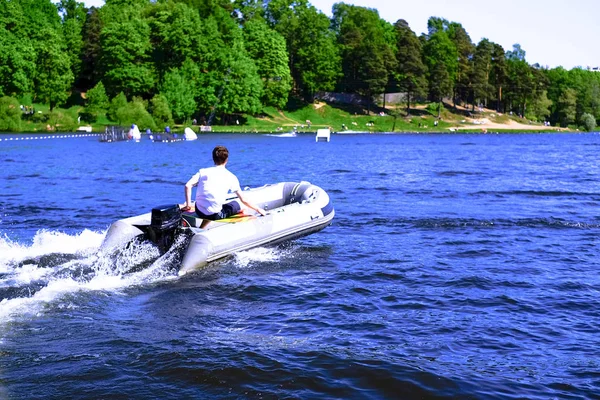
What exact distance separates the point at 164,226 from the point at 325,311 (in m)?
3.34

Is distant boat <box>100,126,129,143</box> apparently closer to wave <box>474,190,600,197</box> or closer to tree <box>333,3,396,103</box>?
wave <box>474,190,600,197</box>

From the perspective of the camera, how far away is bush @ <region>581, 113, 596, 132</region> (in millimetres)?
118000

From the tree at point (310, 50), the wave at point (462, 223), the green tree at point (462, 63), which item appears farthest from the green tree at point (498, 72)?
the wave at point (462, 223)

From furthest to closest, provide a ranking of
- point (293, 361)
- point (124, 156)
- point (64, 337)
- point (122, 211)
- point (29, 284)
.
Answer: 1. point (124, 156)
2. point (122, 211)
3. point (29, 284)
4. point (64, 337)
5. point (293, 361)

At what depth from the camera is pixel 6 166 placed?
110 ft

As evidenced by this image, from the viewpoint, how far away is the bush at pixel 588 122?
118000 millimetres

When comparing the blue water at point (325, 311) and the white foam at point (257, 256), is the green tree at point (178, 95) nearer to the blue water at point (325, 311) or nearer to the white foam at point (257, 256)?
the blue water at point (325, 311)

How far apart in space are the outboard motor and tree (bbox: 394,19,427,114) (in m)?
93.7

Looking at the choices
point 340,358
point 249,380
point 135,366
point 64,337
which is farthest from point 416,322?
point 64,337

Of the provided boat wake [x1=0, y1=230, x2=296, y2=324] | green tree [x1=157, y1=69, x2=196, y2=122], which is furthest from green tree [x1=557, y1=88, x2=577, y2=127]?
boat wake [x1=0, y1=230, x2=296, y2=324]

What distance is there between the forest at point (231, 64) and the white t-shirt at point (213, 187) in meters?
61.0

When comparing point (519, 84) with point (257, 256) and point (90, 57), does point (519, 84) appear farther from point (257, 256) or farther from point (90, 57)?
point (257, 256)

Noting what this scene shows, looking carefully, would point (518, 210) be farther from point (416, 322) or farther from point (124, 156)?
point (124, 156)

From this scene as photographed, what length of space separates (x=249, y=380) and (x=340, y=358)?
45.2 inches
